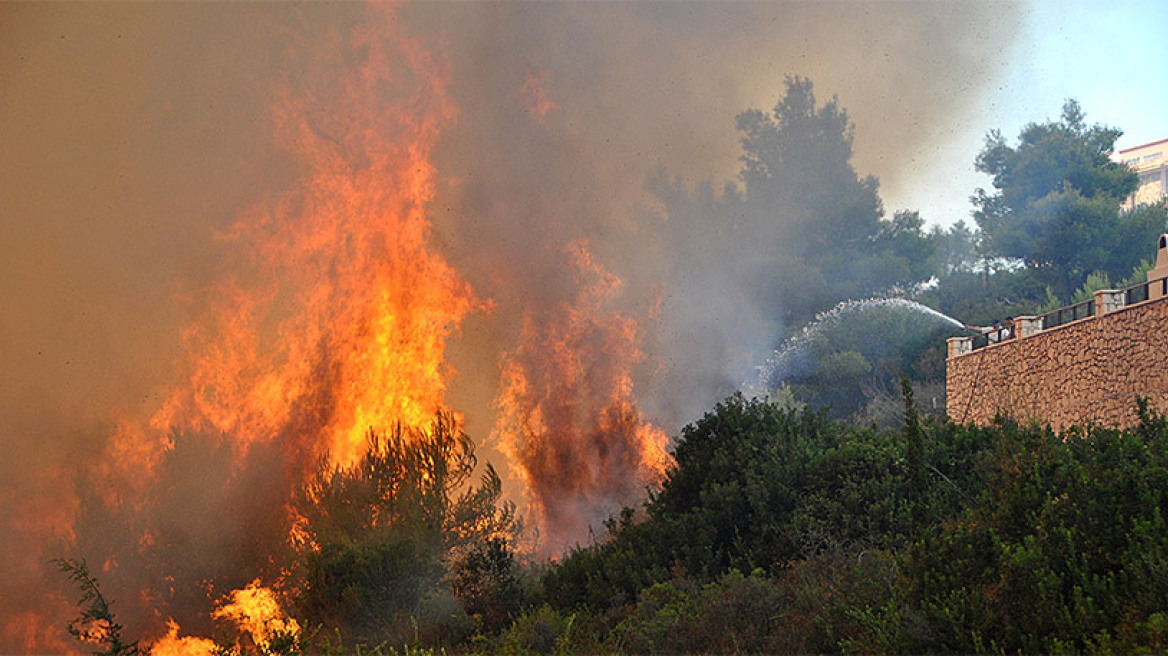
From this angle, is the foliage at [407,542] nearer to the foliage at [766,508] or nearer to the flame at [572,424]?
the foliage at [766,508]

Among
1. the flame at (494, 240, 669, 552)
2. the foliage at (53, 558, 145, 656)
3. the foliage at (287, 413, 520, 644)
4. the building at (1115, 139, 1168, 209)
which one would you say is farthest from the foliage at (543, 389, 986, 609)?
the building at (1115, 139, 1168, 209)

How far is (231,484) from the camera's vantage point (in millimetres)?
28672

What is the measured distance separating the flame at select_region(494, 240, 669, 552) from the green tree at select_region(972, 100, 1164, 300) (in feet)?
78.5

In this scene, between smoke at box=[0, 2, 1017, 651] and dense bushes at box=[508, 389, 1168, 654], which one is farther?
smoke at box=[0, 2, 1017, 651]

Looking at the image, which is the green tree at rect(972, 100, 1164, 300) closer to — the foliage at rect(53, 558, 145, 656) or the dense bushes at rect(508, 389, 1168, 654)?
the dense bushes at rect(508, 389, 1168, 654)

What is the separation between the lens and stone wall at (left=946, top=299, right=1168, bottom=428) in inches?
804

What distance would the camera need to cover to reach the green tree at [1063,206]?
4466 cm

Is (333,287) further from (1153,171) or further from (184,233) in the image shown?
(1153,171)

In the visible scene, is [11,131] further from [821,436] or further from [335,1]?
[821,436]

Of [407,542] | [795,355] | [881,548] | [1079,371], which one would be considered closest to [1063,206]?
[795,355]

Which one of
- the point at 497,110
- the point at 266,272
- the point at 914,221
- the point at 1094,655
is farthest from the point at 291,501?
the point at 914,221

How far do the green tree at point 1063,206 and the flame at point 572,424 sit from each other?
23.9m

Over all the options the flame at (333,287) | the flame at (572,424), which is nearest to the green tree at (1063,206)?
the flame at (572,424)

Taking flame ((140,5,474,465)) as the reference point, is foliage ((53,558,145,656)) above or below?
below
